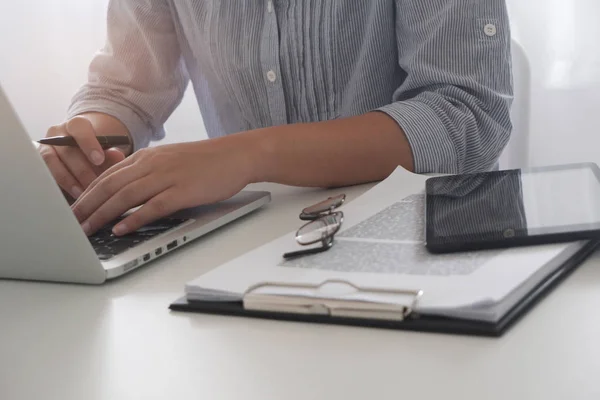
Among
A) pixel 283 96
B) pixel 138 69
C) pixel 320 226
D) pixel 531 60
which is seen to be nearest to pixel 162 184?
pixel 320 226

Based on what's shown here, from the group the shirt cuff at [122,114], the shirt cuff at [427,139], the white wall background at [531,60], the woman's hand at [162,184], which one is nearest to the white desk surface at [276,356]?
the woman's hand at [162,184]

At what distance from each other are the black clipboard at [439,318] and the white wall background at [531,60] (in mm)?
1081

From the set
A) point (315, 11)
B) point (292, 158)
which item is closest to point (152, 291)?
point (292, 158)

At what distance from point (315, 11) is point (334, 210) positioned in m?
0.43

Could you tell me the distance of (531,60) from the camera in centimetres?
152

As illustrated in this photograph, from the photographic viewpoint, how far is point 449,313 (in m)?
0.41

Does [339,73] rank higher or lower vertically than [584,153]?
higher

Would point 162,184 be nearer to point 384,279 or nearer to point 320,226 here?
Answer: point 320,226

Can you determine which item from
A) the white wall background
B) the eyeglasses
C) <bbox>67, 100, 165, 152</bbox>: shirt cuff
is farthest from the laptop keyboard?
the white wall background

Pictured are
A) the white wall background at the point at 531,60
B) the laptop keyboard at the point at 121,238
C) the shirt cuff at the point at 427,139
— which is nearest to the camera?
the laptop keyboard at the point at 121,238

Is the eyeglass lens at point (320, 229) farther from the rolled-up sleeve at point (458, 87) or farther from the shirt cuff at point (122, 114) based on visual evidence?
the shirt cuff at point (122, 114)

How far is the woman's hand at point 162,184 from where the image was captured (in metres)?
0.68

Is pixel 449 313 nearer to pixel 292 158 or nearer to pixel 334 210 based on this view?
pixel 334 210

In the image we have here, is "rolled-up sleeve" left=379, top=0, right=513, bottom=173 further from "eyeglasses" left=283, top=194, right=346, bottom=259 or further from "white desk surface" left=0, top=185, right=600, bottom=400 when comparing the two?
"white desk surface" left=0, top=185, right=600, bottom=400
